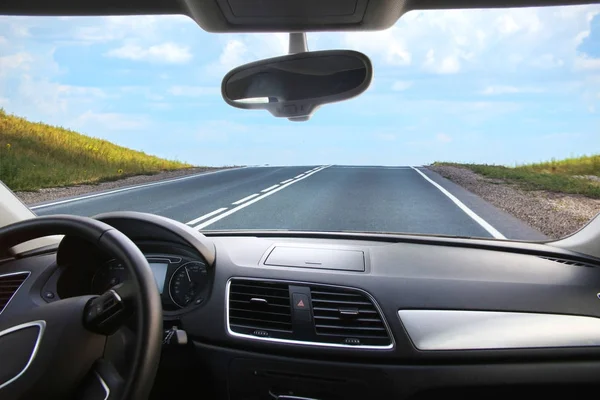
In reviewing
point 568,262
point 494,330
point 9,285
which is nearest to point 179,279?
point 9,285

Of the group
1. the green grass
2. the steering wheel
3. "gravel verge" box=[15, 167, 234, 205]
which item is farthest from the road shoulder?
"gravel verge" box=[15, 167, 234, 205]

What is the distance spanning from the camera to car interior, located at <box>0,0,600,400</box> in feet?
9.72

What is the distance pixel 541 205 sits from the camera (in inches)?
229

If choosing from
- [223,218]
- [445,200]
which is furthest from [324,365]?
[445,200]

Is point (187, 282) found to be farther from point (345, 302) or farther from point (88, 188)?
point (88, 188)

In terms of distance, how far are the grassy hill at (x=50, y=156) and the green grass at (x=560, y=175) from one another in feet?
15.4

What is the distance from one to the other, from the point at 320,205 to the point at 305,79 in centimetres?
429

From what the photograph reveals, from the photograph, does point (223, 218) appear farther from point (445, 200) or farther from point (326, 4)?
point (326, 4)

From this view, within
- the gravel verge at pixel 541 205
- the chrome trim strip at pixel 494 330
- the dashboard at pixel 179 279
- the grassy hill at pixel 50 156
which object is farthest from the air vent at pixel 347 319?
the grassy hill at pixel 50 156

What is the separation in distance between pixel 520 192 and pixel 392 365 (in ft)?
14.2

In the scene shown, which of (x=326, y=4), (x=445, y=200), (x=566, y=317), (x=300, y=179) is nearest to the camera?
(x=326, y=4)

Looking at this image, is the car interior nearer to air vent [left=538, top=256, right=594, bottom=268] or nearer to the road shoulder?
air vent [left=538, top=256, right=594, bottom=268]

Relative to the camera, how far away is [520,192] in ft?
22.1

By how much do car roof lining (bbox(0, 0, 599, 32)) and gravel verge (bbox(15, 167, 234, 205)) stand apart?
172 centimetres
